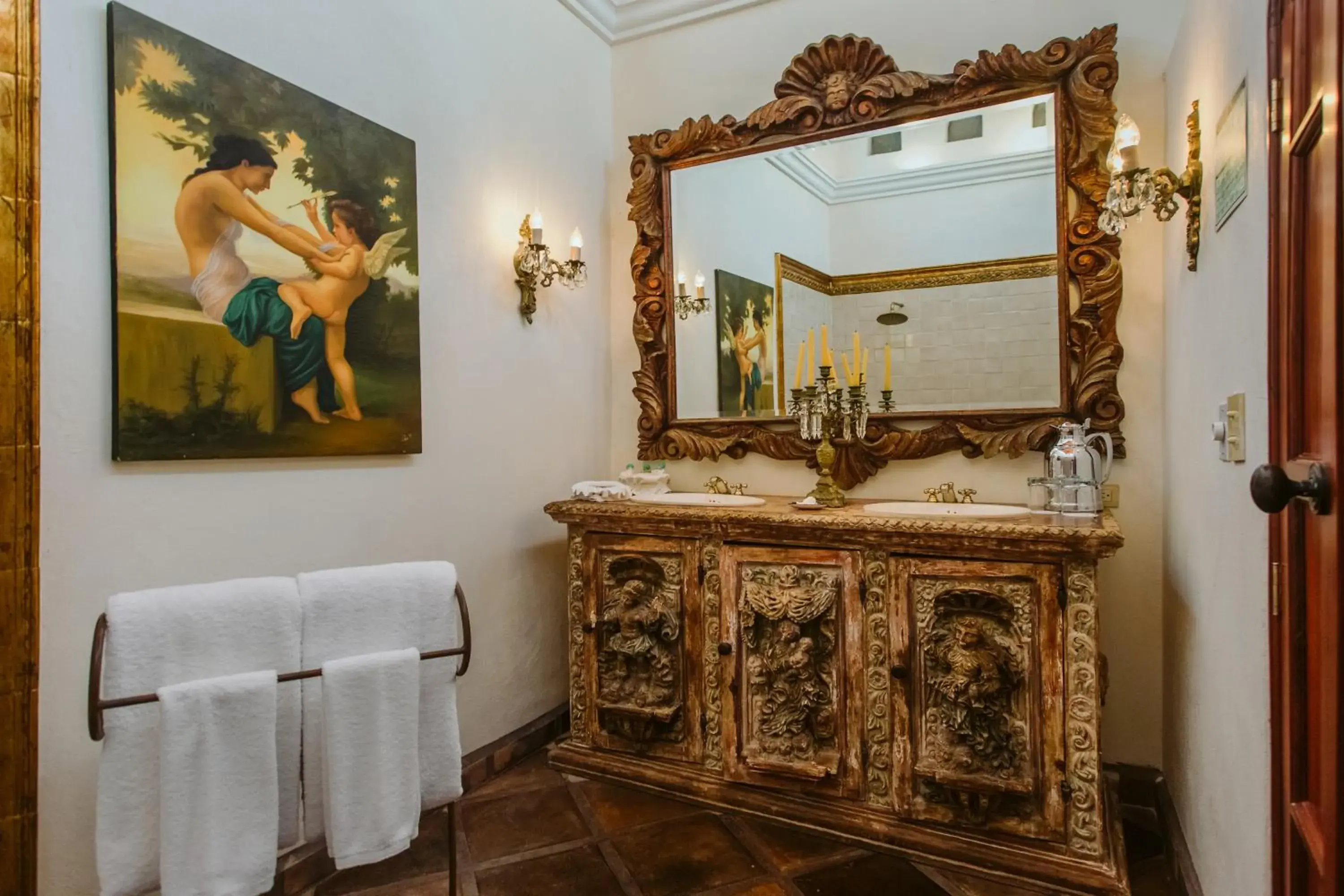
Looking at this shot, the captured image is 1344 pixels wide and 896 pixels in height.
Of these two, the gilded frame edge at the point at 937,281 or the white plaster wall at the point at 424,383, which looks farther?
the gilded frame edge at the point at 937,281

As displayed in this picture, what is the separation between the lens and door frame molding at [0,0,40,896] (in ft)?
4.42

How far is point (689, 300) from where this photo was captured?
114 inches

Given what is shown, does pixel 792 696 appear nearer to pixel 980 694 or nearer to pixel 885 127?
pixel 980 694

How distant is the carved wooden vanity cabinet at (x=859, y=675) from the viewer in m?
1.83

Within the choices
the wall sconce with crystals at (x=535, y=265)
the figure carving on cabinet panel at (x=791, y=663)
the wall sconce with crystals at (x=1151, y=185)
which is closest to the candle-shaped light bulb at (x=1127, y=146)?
the wall sconce with crystals at (x=1151, y=185)

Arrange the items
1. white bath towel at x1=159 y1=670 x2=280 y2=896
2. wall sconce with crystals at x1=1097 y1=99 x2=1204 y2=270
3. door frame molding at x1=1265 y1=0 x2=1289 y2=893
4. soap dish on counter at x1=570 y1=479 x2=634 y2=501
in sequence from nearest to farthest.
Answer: door frame molding at x1=1265 y1=0 x2=1289 y2=893 → white bath towel at x1=159 y1=670 x2=280 y2=896 → wall sconce with crystals at x1=1097 y1=99 x2=1204 y2=270 → soap dish on counter at x1=570 y1=479 x2=634 y2=501

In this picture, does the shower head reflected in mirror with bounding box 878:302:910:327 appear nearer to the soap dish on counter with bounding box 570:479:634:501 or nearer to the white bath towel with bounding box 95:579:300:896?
the soap dish on counter with bounding box 570:479:634:501

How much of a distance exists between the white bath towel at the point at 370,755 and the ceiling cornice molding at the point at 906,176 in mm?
2061

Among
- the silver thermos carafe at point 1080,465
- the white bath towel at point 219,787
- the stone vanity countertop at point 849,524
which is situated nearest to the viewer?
the white bath towel at point 219,787

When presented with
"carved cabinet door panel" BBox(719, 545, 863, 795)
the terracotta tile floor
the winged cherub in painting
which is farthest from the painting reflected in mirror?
the terracotta tile floor

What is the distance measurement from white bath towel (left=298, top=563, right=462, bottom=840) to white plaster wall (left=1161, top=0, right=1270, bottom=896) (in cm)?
148

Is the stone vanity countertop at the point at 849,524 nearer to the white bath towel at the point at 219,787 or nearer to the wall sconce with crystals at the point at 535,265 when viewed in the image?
the wall sconce with crystals at the point at 535,265

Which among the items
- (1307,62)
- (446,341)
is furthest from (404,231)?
(1307,62)

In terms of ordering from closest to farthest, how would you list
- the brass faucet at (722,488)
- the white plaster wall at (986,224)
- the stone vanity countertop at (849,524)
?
the stone vanity countertop at (849,524) → the white plaster wall at (986,224) → the brass faucet at (722,488)
